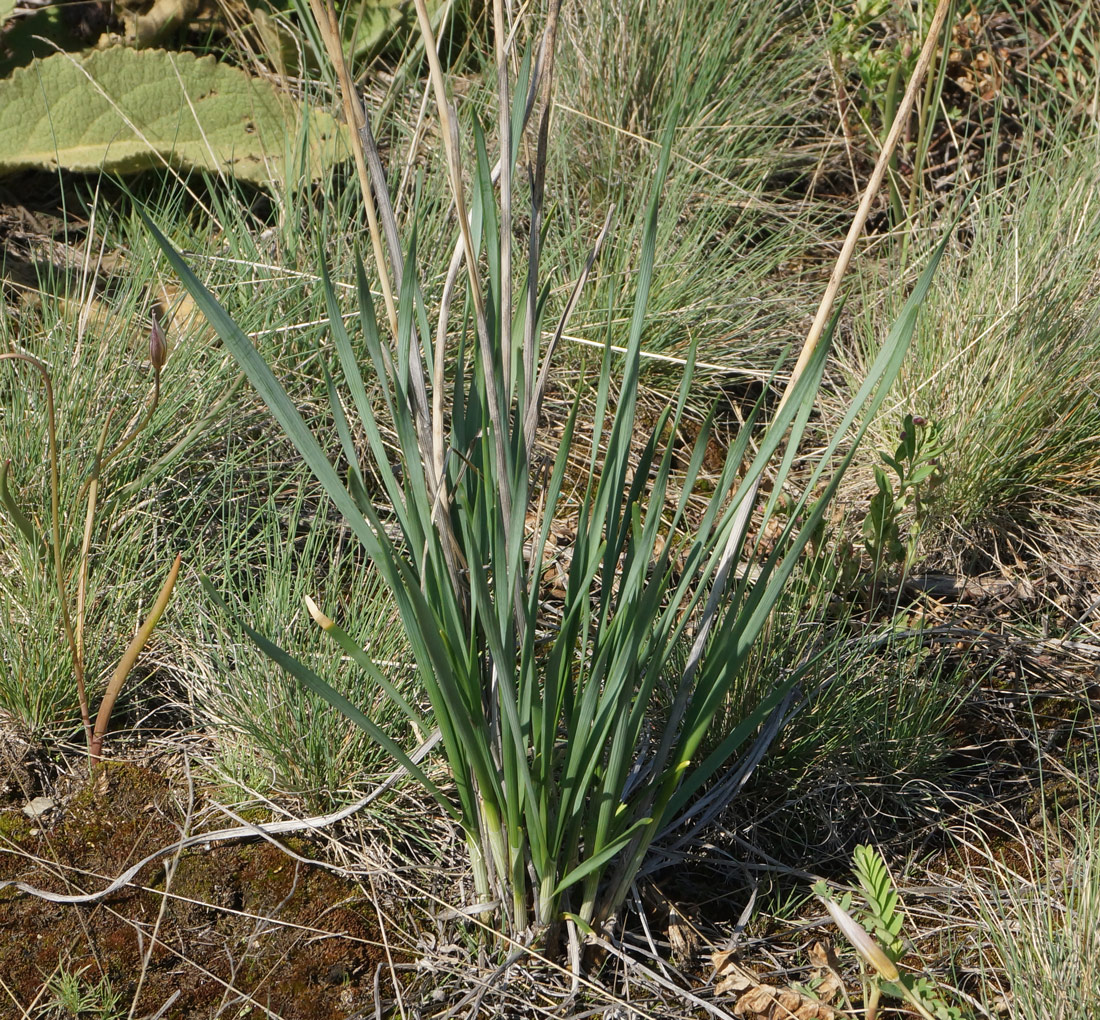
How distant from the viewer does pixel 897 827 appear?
1497 millimetres

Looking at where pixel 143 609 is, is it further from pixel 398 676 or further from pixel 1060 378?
pixel 1060 378

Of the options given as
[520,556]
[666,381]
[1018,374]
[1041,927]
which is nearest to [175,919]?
[520,556]

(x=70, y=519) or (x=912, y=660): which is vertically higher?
(x=70, y=519)

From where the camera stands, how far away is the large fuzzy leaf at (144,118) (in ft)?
7.51

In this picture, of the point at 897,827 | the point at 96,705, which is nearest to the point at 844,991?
the point at 897,827

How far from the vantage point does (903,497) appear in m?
1.77

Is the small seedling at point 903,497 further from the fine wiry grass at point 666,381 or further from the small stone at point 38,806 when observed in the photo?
the small stone at point 38,806

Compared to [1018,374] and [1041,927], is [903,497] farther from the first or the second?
[1041,927]

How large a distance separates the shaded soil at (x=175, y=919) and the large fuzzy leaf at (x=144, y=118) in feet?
4.61

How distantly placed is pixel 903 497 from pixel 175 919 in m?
1.26

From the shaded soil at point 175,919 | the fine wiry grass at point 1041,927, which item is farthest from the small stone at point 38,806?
the fine wiry grass at point 1041,927

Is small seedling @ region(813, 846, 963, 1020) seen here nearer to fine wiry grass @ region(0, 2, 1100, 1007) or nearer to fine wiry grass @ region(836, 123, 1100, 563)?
fine wiry grass @ region(0, 2, 1100, 1007)

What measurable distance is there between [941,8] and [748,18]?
213cm

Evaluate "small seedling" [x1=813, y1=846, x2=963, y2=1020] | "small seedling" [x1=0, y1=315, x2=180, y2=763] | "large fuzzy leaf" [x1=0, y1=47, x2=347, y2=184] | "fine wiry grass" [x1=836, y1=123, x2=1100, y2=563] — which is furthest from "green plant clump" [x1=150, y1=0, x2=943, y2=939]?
"large fuzzy leaf" [x1=0, y1=47, x2=347, y2=184]
